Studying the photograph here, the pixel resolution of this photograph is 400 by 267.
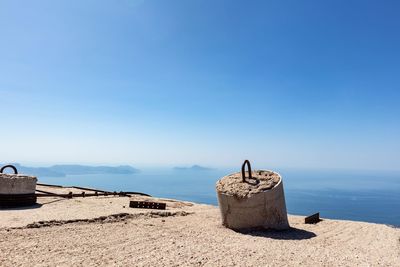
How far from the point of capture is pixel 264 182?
11.1 m

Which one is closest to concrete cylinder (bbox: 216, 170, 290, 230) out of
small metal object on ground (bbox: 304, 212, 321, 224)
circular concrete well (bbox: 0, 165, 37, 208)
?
small metal object on ground (bbox: 304, 212, 321, 224)

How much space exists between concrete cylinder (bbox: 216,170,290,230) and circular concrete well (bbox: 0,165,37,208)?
33.8 ft

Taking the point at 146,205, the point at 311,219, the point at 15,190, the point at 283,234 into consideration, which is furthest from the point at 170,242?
the point at 15,190

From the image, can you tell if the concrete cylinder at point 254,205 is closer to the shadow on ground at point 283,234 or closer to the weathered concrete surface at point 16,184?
the shadow on ground at point 283,234

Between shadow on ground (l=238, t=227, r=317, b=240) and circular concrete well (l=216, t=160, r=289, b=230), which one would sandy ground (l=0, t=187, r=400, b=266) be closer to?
shadow on ground (l=238, t=227, r=317, b=240)

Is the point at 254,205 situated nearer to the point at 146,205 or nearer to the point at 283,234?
the point at 283,234

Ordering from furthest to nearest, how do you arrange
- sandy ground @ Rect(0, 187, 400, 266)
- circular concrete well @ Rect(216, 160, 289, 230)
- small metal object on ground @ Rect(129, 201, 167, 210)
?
small metal object on ground @ Rect(129, 201, 167, 210) → circular concrete well @ Rect(216, 160, 289, 230) → sandy ground @ Rect(0, 187, 400, 266)

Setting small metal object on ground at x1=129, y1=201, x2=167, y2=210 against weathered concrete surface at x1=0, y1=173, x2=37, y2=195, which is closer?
weathered concrete surface at x1=0, y1=173, x2=37, y2=195

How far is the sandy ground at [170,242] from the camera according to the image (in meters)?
6.79

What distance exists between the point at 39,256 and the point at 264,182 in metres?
7.65

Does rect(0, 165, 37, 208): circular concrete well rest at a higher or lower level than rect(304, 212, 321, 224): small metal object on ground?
higher

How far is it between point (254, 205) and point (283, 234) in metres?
1.44

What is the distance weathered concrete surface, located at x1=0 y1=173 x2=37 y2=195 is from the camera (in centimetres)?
1428

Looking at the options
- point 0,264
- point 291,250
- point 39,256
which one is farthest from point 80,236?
point 291,250
